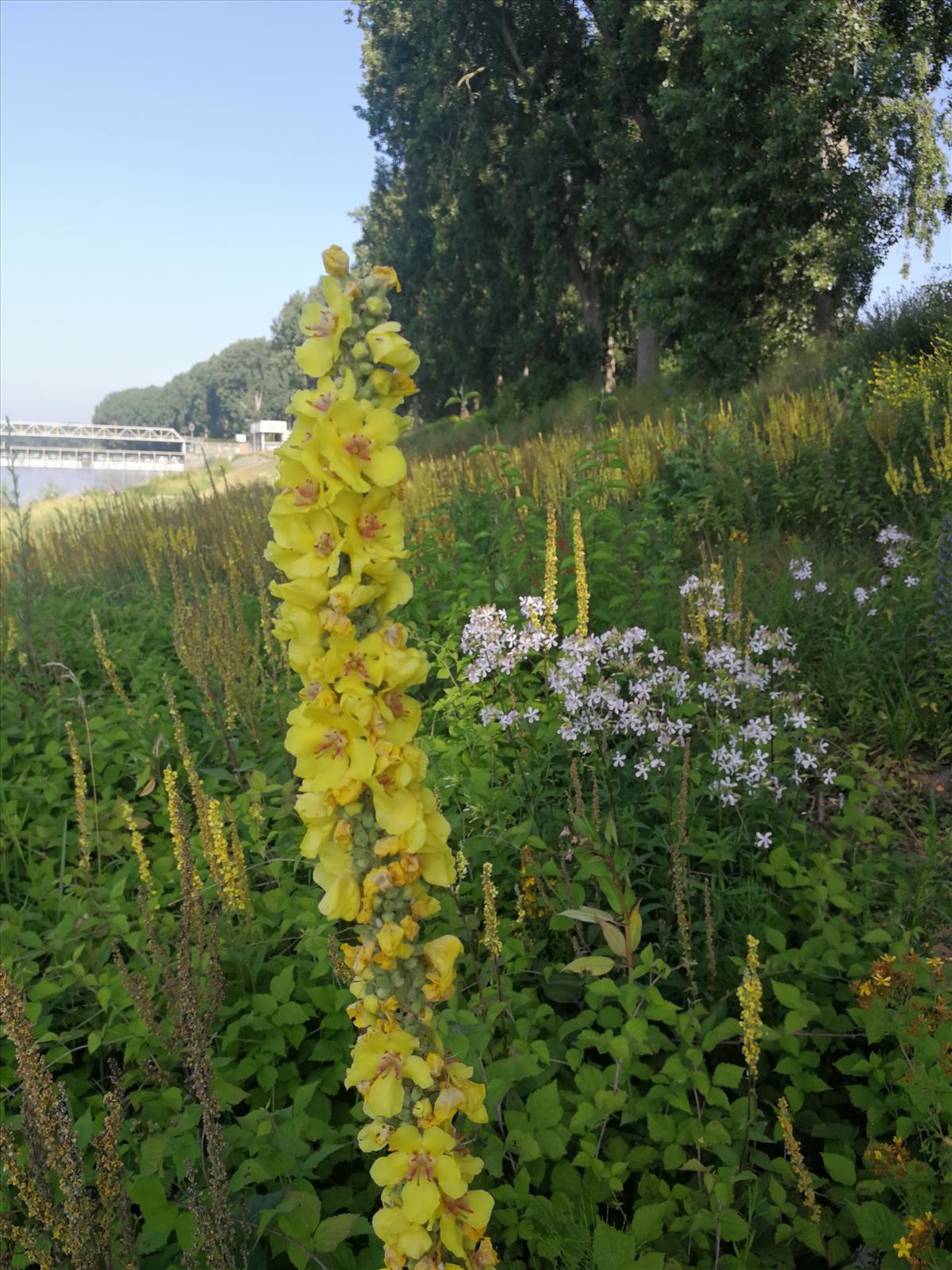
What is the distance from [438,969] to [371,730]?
12.8 inches

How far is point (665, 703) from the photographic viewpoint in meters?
2.86

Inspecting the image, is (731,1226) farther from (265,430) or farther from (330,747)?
(265,430)

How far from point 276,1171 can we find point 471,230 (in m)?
21.6

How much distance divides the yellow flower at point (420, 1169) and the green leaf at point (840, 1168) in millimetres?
1257

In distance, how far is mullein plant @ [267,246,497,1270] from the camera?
938 mm

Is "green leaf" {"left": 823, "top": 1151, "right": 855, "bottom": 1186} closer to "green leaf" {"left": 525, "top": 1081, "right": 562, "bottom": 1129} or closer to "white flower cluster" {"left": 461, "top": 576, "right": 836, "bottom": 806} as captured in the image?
"green leaf" {"left": 525, "top": 1081, "right": 562, "bottom": 1129}

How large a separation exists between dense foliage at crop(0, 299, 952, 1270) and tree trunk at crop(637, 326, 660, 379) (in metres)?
13.2

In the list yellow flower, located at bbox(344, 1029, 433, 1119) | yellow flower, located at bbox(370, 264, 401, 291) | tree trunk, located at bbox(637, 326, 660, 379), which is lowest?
yellow flower, located at bbox(344, 1029, 433, 1119)

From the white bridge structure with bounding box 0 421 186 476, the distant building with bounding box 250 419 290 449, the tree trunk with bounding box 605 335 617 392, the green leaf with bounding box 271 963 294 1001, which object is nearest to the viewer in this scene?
the green leaf with bounding box 271 963 294 1001

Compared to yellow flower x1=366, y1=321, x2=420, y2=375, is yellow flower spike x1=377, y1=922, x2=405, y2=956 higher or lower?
lower

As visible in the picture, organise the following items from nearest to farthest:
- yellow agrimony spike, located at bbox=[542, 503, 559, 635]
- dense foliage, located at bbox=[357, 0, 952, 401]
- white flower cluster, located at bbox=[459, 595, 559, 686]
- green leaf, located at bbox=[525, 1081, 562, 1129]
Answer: green leaf, located at bbox=[525, 1081, 562, 1129] < yellow agrimony spike, located at bbox=[542, 503, 559, 635] < white flower cluster, located at bbox=[459, 595, 559, 686] < dense foliage, located at bbox=[357, 0, 952, 401]

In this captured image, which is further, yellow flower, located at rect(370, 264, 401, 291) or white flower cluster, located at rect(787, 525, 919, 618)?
white flower cluster, located at rect(787, 525, 919, 618)

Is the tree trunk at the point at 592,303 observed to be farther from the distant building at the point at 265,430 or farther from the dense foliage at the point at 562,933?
the distant building at the point at 265,430

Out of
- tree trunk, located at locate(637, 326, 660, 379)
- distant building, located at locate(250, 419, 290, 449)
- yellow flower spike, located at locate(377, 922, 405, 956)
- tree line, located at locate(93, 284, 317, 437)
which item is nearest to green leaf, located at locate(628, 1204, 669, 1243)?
yellow flower spike, located at locate(377, 922, 405, 956)
